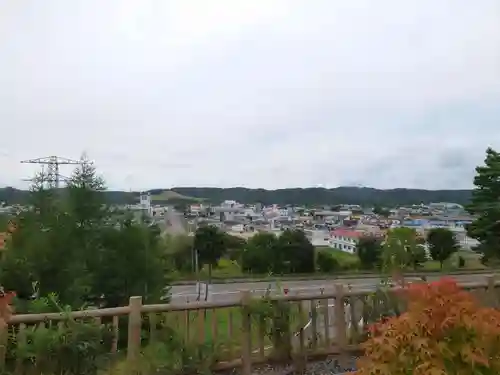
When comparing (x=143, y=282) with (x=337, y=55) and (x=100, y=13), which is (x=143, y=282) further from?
(x=337, y=55)

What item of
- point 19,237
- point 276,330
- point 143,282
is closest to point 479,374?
point 276,330

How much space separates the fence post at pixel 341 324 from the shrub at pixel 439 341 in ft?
7.61

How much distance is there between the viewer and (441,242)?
18.9m

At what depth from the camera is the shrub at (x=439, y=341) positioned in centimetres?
185

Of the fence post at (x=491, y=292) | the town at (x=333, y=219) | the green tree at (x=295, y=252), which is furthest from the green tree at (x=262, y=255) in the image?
the fence post at (x=491, y=292)

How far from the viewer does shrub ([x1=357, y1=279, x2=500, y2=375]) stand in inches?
72.8

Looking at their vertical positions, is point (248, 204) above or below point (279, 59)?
below

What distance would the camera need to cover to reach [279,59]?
10.3 m

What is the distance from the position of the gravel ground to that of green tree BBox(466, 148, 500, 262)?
15.0 m

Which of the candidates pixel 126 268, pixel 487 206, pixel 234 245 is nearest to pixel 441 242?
pixel 487 206

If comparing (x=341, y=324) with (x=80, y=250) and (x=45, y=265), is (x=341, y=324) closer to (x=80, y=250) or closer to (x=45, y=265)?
(x=80, y=250)

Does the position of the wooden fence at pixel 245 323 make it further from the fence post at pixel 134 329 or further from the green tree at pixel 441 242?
the green tree at pixel 441 242

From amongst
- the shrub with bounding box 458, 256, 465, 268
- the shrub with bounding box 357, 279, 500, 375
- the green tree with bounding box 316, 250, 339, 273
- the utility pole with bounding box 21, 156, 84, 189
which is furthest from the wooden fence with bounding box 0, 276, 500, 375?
the shrub with bounding box 458, 256, 465, 268

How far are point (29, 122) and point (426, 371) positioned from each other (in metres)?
12.5
